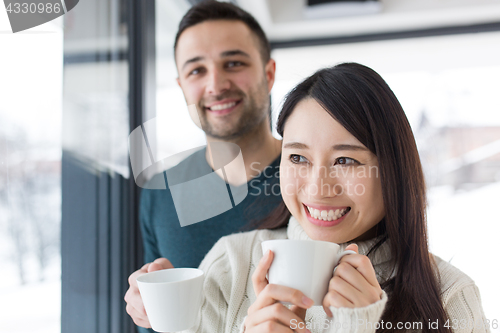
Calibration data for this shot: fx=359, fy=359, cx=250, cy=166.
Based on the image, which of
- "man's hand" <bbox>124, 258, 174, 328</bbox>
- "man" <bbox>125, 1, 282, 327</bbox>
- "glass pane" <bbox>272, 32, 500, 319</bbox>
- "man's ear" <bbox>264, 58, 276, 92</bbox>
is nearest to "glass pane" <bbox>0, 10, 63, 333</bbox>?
"man's hand" <bbox>124, 258, 174, 328</bbox>

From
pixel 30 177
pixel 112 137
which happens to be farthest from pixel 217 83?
pixel 30 177

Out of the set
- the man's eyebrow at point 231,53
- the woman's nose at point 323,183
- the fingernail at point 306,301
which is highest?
Answer: the man's eyebrow at point 231,53

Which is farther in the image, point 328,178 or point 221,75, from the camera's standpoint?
point 221,75

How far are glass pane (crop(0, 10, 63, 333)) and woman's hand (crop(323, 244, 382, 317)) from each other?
563 mm

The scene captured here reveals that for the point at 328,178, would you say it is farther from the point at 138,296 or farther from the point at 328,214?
the point at 138,296

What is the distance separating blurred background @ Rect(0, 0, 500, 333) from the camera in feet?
2.32

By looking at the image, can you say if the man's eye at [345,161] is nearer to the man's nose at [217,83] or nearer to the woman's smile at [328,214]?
the woman's smile at [328,214]

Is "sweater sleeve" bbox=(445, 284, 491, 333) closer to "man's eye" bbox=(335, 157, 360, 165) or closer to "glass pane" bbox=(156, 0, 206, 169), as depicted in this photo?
"man's eye" bbox=(335, 157, 360, 165)

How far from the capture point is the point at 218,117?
1231 mm

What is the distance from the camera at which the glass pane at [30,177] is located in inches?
25.7

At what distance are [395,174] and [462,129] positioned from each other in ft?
6.36

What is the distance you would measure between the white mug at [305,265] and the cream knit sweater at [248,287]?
0.07 meters

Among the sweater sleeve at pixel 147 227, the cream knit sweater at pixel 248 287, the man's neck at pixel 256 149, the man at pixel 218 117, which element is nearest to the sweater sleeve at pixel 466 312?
the cream knit sweater at pixel 248 287

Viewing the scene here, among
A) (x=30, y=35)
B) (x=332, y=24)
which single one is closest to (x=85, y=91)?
(x=30, y=35)
